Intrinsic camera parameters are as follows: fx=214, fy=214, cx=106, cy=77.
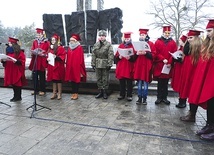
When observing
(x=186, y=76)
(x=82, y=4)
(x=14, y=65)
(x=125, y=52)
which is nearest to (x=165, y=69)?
(x=186, y=76)

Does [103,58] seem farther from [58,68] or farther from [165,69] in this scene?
[165,69]

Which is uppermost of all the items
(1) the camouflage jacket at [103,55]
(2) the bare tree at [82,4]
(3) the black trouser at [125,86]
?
(2) the bare tree at [82,4]

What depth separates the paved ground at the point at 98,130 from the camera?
3250mm

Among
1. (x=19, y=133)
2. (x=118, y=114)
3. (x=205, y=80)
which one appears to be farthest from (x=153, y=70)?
(x=19, y=133)

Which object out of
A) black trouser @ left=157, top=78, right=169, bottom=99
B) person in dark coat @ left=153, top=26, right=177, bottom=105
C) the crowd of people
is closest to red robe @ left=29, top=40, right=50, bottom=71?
the crowd of people

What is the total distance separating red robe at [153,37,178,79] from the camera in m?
5.63

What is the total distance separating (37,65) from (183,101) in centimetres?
448

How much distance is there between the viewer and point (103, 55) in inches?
251

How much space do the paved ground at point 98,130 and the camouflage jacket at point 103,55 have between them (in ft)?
3.87

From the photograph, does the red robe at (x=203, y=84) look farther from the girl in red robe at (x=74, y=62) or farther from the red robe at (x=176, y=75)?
the girl in red robe at (x=74, y=62)

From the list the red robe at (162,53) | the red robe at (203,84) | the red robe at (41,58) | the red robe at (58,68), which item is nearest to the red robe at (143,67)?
the red robe at (162,53)

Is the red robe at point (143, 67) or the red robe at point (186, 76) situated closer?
the red robe at point (186, 76)

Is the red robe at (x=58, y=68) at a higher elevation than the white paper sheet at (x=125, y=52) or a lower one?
lower

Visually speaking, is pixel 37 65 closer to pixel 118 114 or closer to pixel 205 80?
pixel 118 114
